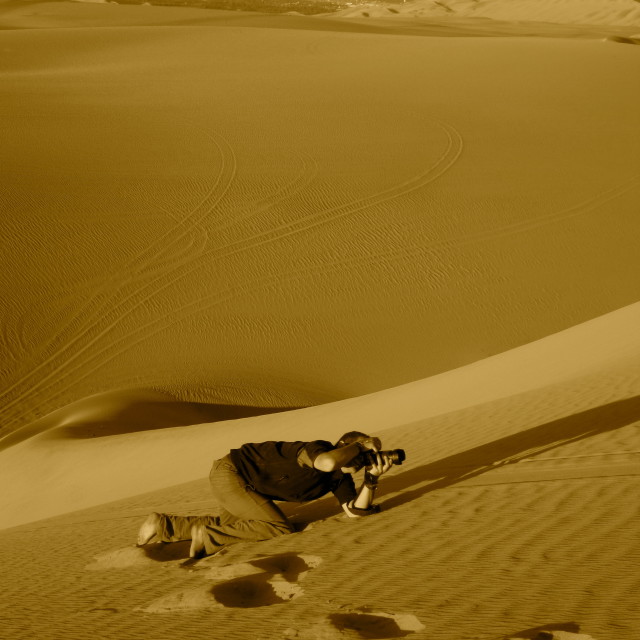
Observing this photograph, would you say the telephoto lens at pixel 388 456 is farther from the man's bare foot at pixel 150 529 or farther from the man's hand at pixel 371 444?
the man's bare foot at pixel 150 529

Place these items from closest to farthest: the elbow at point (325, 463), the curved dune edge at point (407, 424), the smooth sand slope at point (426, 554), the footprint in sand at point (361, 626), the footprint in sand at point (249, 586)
Result: 1. the footprint in sand at point (361, 626)
2. the smooth sand slope at point (426, 554)
3. the footprint in sand at point (249, 586)
4. the elbow at point (325, 463)
5. the curved dune edge at point (407, 424)

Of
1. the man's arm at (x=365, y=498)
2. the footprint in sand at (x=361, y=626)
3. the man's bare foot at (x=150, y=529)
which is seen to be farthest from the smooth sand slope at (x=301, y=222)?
the footprint in sand at (x=361, y=626)

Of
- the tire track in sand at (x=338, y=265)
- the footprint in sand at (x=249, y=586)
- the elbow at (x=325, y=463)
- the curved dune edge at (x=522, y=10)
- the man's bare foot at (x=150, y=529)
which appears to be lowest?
the footprint in sand at (x=249, y=586)

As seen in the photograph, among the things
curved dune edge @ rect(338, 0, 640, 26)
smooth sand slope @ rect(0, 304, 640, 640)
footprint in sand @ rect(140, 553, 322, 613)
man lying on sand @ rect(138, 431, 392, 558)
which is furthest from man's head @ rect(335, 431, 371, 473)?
curved dune edge @ rect(338, 0, 640, 26)

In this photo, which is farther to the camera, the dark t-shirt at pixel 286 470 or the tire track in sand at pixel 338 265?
the tire track in sand at pixel 338 265

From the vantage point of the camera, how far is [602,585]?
4.16 metres

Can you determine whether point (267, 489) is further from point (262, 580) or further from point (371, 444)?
point (262, 580)

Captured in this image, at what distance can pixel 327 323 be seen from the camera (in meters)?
13.5

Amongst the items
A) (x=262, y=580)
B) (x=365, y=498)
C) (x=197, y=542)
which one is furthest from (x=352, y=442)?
(x=197, y=542)

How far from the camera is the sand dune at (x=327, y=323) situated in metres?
4.64

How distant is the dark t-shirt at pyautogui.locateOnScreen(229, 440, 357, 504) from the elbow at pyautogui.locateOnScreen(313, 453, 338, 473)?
0.07m

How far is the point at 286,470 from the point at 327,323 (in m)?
8.29

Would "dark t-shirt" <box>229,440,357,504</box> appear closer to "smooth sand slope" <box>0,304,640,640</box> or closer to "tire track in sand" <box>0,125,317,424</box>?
"smooth sand slope" <box>0,304,640,640</box>

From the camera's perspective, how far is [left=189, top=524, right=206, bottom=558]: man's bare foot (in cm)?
531
